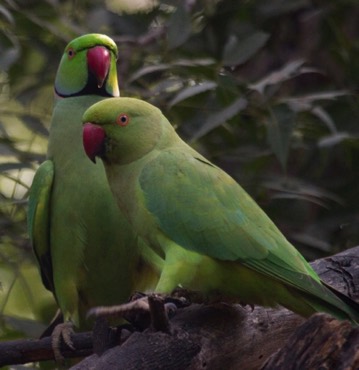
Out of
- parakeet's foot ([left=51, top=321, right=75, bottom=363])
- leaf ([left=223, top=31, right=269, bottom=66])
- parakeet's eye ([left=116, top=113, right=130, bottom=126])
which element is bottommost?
parakeet's foot ([left=51, top=321, right=75, bottom=363])

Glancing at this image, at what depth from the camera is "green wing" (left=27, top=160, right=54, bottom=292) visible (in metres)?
2.64

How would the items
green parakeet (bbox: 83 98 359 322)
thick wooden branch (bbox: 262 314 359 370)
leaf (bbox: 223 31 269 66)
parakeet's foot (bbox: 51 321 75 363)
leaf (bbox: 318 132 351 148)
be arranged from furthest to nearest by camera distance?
leaf (bbox: 223 31 269 66)
leaf (bbox: 318 132 351 148)
parakeet's foot (bbox: 51 321 75 363)
green parakeet (bbox: 83 98 359 322)
thick wooden branch (bbox: 262 314 359 370)

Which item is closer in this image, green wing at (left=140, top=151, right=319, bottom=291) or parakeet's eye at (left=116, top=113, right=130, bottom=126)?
green wing at (left=140, top=151, right=319, bottom=291)

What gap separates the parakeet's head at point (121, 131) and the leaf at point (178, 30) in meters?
0.74

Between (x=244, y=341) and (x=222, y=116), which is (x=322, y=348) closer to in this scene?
(x=244, y=341)

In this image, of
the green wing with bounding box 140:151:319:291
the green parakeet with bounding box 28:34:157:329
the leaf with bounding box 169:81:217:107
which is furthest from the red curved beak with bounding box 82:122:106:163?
the leaf with bounding box 169:81:217:107

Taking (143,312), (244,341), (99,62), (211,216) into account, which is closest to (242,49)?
(99,62)

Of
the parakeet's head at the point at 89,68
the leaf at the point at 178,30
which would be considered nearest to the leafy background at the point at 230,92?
Answer: the leaf at the point at 178,30

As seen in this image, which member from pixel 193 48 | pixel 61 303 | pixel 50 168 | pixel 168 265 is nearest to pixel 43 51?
pixel 193 48

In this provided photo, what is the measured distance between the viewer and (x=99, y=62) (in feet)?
8.98

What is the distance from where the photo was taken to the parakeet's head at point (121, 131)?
2197mm

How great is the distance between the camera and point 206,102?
3.03 metres

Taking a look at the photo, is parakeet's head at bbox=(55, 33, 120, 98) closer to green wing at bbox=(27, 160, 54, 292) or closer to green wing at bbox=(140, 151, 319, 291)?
green wing at bbox=(27, 160, 54, 292)

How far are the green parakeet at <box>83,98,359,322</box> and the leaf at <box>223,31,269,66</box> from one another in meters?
0.72
